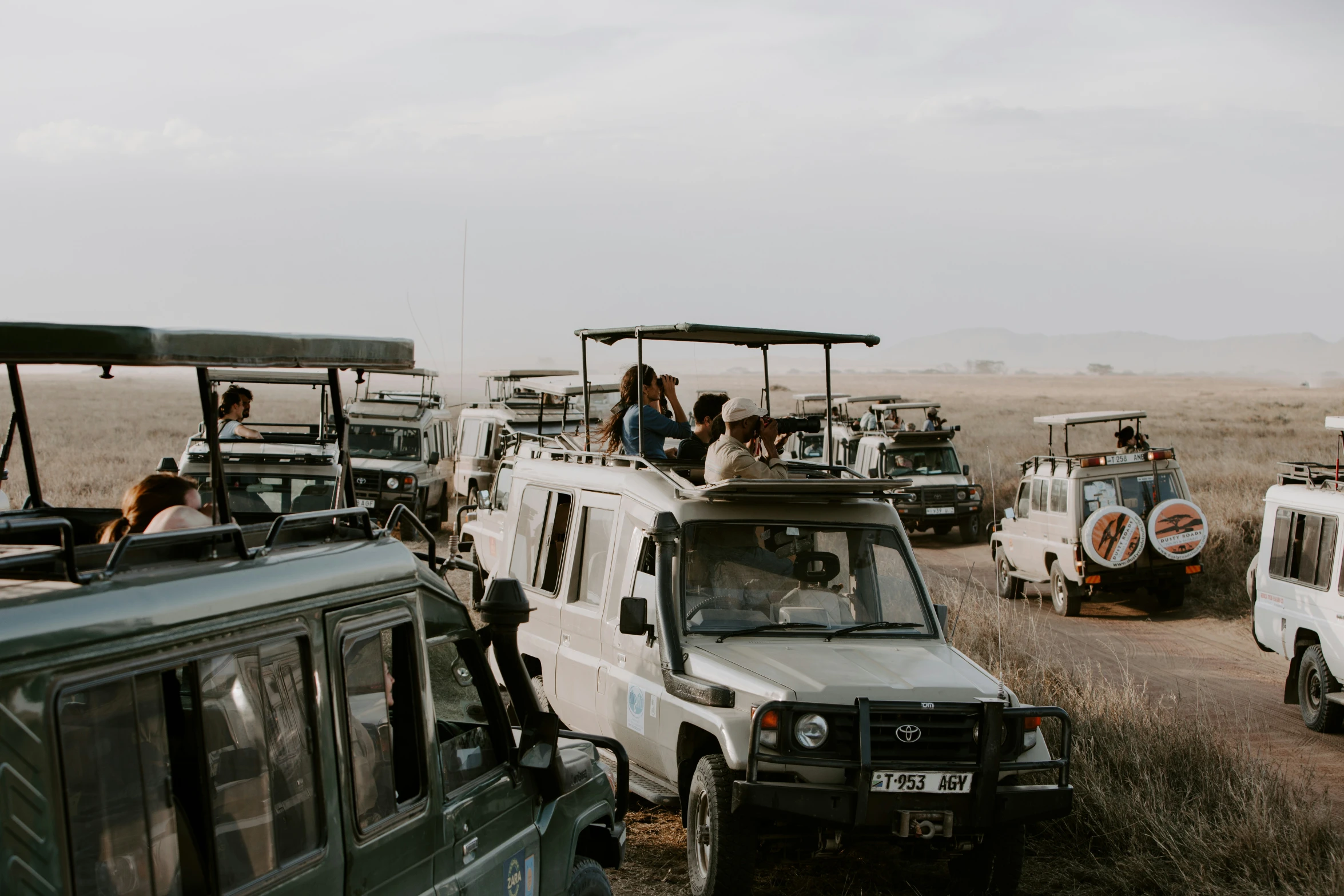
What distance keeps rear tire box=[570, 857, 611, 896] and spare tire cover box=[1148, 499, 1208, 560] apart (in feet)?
44.0

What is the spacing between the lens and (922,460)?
26000 mm

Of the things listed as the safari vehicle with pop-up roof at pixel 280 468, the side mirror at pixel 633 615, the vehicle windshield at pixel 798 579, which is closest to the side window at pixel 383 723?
the side mirror at pixel 633 615

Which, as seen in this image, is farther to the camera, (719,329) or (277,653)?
(719,329)

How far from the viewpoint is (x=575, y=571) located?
8.23 meters

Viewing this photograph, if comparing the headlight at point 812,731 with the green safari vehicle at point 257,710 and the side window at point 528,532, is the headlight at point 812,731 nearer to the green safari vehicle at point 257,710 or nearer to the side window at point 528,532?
the green safari vehicle at point 257,710

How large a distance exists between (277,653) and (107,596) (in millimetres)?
539

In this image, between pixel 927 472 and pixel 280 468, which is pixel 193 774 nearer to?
pixel 280 468

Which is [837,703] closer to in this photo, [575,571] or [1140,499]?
[575,571]

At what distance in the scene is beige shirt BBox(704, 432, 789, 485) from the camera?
7.83m

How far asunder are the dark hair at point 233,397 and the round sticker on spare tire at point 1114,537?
1007cm

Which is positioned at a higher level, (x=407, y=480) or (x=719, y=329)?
(x=719, y=329)

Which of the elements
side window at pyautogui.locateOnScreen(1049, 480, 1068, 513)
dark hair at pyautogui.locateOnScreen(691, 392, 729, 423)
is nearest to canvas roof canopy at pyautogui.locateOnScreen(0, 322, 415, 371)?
dark hair at pyautogui.locateOnScreen(691, 392, 729, 423)

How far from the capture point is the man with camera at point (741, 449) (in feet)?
25.7

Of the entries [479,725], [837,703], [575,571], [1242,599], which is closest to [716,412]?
[575,571]
